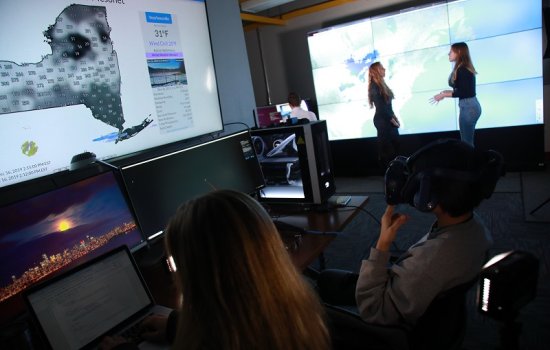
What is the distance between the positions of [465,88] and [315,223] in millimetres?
3223

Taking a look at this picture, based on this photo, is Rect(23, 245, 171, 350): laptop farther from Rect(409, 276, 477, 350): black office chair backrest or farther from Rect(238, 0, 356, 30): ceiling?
Rect(238, 0, 356, 30): ceiling

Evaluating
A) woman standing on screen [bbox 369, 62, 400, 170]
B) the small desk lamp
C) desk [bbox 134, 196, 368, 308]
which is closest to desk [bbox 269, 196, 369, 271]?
desk [bbox 134, 196, 368, 308]

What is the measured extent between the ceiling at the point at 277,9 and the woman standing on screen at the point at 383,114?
1.39m

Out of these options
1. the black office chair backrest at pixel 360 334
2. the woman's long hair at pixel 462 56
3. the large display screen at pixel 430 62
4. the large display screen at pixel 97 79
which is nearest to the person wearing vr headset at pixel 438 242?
the black office chair backrest at pixel 360 334

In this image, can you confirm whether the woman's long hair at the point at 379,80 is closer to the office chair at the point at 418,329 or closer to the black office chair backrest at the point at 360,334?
the office chair at the point at 418,329

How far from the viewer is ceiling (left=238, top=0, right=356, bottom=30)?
5.13 m

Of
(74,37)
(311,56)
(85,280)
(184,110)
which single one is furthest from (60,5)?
(311,56)

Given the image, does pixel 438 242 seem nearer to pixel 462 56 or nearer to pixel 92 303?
pixel 92 303

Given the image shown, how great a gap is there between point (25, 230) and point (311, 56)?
495 cm

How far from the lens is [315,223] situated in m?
1.89

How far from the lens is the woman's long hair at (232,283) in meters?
0.76

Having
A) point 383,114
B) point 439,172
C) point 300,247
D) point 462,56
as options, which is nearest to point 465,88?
point 462,56

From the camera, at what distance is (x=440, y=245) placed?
1.12 metres

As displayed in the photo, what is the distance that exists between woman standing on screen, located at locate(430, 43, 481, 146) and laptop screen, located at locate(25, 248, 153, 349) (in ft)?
12.7
